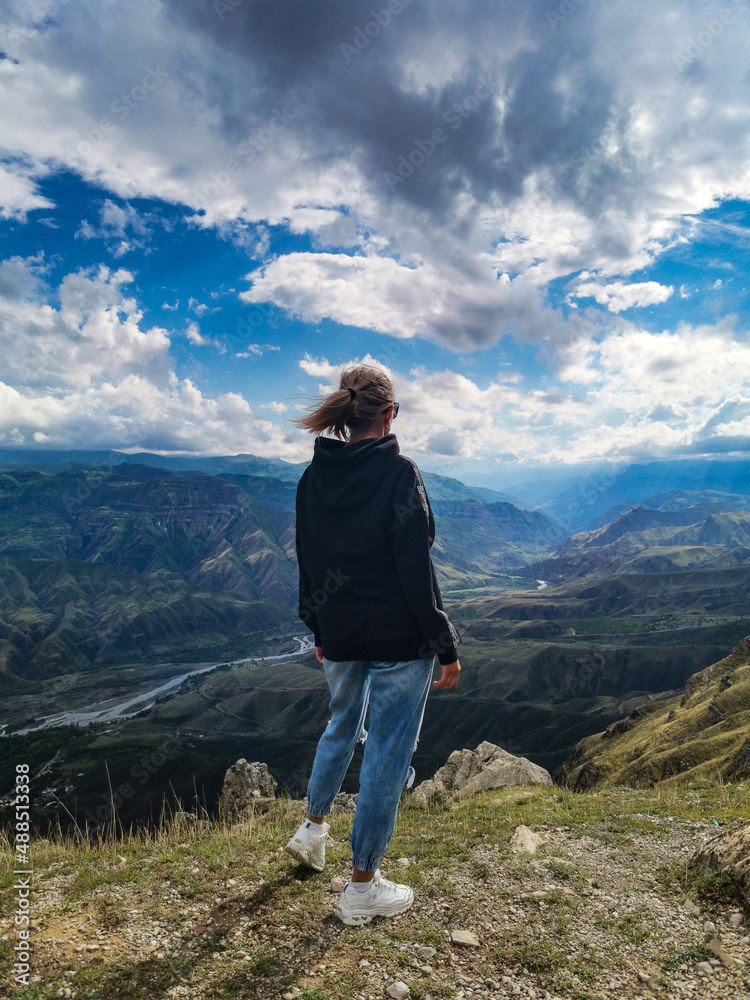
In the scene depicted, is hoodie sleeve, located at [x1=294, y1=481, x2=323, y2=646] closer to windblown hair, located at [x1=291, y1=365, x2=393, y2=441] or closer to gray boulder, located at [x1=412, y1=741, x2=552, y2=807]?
windblown hair, located at [x1=291, y1=365, x2=393, y2=441]

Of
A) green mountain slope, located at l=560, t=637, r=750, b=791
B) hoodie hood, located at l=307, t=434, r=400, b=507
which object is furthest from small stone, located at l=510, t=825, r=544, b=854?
green mountain slope, located at l=560, t=637, r=750, b=791

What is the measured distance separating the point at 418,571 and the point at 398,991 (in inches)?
114

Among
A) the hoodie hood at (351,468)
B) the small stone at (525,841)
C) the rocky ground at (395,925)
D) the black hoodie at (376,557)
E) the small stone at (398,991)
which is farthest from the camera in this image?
the small stone at (525,841)

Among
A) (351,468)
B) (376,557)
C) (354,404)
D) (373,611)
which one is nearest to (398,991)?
(373,611)

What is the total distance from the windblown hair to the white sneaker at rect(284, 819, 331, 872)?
12.6 feet

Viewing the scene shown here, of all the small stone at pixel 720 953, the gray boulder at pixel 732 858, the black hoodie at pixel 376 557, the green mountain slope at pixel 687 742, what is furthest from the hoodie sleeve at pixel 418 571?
the green mountain slope at pixel 687 742

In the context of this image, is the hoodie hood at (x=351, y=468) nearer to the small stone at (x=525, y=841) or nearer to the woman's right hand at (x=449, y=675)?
the woman's right hand at (x=449, y=675)

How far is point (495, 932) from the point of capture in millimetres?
4211

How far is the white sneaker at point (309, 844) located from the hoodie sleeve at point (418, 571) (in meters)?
2.27

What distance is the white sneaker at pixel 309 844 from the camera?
4.79m

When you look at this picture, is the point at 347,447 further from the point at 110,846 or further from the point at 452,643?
the point at 110,846

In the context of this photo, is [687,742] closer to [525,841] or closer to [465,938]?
→ [525,841]

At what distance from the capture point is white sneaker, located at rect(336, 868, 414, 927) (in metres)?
4.20

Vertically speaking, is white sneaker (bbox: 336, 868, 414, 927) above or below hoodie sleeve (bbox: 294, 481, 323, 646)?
below
